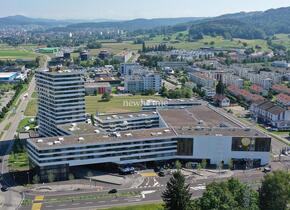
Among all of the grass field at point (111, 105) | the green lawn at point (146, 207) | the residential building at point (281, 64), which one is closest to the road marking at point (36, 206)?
the green lawn at point (146, 207)

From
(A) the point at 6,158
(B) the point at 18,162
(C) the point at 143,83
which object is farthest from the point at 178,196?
(C) the point at 143,83

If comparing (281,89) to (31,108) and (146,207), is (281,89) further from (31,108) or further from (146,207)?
(146,207)

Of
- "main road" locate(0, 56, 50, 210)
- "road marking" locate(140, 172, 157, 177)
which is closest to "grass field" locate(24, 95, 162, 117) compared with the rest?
"main road" locate(0, 56, 50, 210)

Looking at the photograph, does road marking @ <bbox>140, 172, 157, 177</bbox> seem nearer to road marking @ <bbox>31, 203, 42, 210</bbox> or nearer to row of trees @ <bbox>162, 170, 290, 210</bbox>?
row of trees @ <bbox>162, 170, 290, 210</bbox>

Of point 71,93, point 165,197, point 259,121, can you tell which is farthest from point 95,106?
point 165,197

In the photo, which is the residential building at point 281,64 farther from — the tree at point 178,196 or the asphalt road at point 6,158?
the tree at point 178,196
